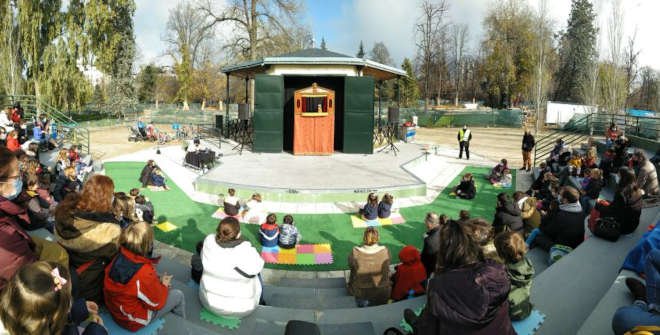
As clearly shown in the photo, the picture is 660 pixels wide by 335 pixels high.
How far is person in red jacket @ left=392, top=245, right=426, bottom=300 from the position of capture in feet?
15.0

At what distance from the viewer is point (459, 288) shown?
2.46 m

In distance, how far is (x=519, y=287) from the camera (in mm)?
3520

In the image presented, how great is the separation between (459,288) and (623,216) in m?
4.31

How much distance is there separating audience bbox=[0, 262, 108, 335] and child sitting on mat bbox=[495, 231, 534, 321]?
10.5 ft

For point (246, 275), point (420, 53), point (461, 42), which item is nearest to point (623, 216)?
point (246, 275)

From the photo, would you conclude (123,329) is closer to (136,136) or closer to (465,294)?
(465,294)

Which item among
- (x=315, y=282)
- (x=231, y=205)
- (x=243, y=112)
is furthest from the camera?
(x=243, y=112)

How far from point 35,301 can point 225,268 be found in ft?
5.71

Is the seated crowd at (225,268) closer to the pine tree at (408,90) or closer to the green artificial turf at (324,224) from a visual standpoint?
the green artificial turf at (324,224)

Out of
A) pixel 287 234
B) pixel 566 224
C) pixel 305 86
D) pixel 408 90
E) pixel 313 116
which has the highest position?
pixel 408 90

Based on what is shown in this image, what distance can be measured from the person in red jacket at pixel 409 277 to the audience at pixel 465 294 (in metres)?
1.93

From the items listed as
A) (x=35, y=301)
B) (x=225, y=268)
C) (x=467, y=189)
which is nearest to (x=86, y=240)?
(x=225, y=268)

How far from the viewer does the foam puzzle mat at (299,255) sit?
6.75m

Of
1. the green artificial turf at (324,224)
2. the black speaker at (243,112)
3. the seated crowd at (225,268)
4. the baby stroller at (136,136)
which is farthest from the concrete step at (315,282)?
the baby stroller at (136,136)
